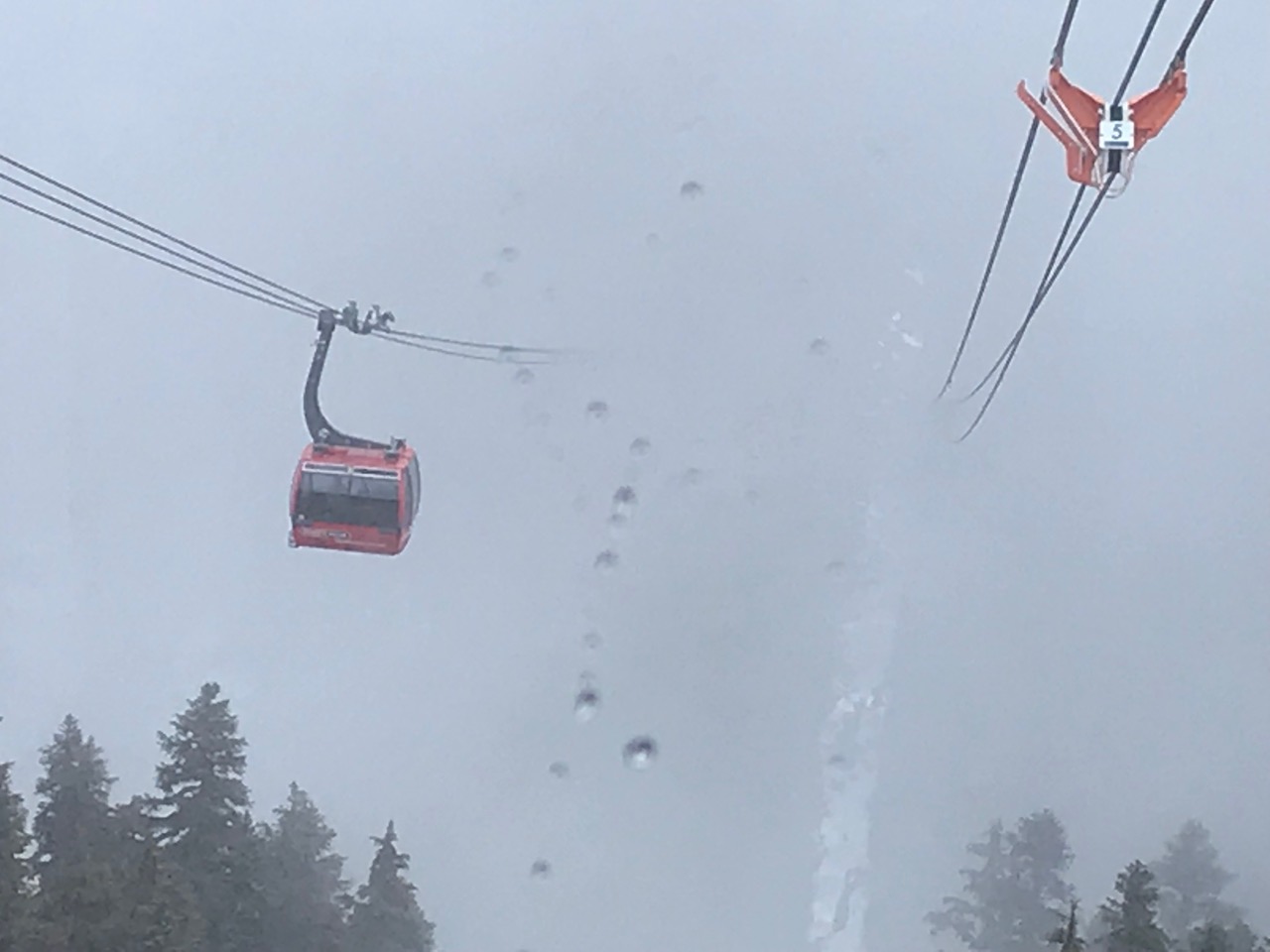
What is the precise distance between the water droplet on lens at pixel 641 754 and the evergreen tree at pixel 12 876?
56.2 feet

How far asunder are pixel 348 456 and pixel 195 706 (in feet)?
18.1

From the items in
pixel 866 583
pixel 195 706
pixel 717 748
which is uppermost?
pixel 866 583

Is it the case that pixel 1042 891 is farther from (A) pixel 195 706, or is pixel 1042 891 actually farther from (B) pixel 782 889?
(A) pixel 195 706

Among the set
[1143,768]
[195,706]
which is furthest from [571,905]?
[1143,768]

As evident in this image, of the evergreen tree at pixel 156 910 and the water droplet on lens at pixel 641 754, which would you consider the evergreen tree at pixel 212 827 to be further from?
the water droplet on lens at pixel 641 754

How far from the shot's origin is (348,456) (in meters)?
16.2

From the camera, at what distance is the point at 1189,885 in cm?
2533

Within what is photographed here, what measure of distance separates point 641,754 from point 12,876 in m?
18.4

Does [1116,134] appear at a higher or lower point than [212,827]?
higher

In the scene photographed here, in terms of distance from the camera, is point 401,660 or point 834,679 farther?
point 401,660

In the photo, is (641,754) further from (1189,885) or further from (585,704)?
(1189,885)

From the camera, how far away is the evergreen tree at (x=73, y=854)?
52.4 feet

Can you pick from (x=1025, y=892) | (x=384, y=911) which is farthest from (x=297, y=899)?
(x=1025, y=892)

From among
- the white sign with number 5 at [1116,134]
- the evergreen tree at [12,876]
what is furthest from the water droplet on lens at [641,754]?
the white sign with number 5 at [1116,134]
